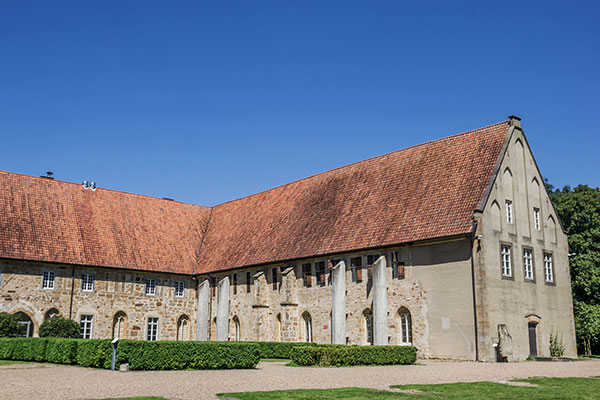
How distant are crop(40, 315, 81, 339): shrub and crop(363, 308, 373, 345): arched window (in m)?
17.0

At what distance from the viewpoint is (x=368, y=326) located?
107 ft

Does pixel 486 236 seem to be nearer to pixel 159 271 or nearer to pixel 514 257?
pixel 514 257

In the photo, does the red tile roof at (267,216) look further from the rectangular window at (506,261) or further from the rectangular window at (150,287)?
the rectangular window at (506,261)

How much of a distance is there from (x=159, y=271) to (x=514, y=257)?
79.8ft

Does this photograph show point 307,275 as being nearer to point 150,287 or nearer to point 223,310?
point 223,310

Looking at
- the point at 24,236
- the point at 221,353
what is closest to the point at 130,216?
the point at 24,236

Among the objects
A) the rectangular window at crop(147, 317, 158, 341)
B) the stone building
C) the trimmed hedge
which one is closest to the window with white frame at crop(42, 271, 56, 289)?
the stone building

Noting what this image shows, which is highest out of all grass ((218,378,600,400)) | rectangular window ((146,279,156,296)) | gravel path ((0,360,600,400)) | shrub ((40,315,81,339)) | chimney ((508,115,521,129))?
chimney ((508,115,521,129))

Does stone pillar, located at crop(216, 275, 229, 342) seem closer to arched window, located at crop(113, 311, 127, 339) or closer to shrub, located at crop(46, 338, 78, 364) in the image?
arched window, located at crop(113, 311, 127, 339)

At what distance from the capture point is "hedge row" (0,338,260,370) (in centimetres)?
2097

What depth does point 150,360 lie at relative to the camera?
21172 millimetres

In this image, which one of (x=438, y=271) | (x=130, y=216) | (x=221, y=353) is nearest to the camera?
(x=221, y=353)

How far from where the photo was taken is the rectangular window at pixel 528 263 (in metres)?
31.5

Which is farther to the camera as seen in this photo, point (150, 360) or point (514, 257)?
point (514, 257)
